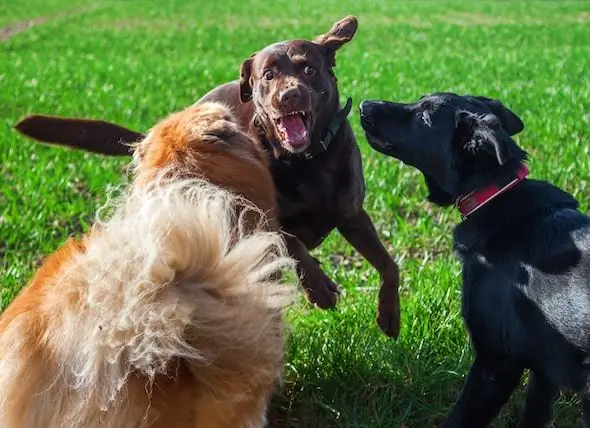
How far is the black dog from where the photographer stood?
11.0 ft

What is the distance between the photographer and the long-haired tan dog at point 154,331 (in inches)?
97.8

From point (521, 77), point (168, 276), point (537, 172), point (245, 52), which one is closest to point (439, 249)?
point (537, 172)

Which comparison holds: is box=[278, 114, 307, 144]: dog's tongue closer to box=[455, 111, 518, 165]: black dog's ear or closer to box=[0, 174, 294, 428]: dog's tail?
box=[455, 111, 518, 165]: black dog's ear

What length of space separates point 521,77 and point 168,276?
1487 cm

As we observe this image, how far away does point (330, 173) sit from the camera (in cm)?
448

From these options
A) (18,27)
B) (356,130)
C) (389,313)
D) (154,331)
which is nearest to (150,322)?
(154,331)

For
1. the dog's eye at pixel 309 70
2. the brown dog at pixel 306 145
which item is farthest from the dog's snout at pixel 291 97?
the dog's eye at pixel 309 70

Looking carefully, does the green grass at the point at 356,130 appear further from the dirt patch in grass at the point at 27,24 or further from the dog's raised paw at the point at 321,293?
the dirt patch in grass at the point at 27,24

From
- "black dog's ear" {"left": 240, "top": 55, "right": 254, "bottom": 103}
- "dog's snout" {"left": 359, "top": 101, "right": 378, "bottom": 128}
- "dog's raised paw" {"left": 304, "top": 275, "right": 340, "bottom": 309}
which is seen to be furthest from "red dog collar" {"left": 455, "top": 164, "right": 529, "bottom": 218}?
"black dog's ear" {"left": 240, "top": 55, "right": 254, "bottom": 103}

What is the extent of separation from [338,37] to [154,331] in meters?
3.02

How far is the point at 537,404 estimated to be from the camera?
3791 millimetres

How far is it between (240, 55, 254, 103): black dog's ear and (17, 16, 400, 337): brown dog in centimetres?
2

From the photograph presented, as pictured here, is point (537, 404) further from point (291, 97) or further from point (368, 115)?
point (291, 97)

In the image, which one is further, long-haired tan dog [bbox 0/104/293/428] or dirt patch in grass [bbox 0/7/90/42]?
dirt patch in grass [bbox 0/7/90/42]
